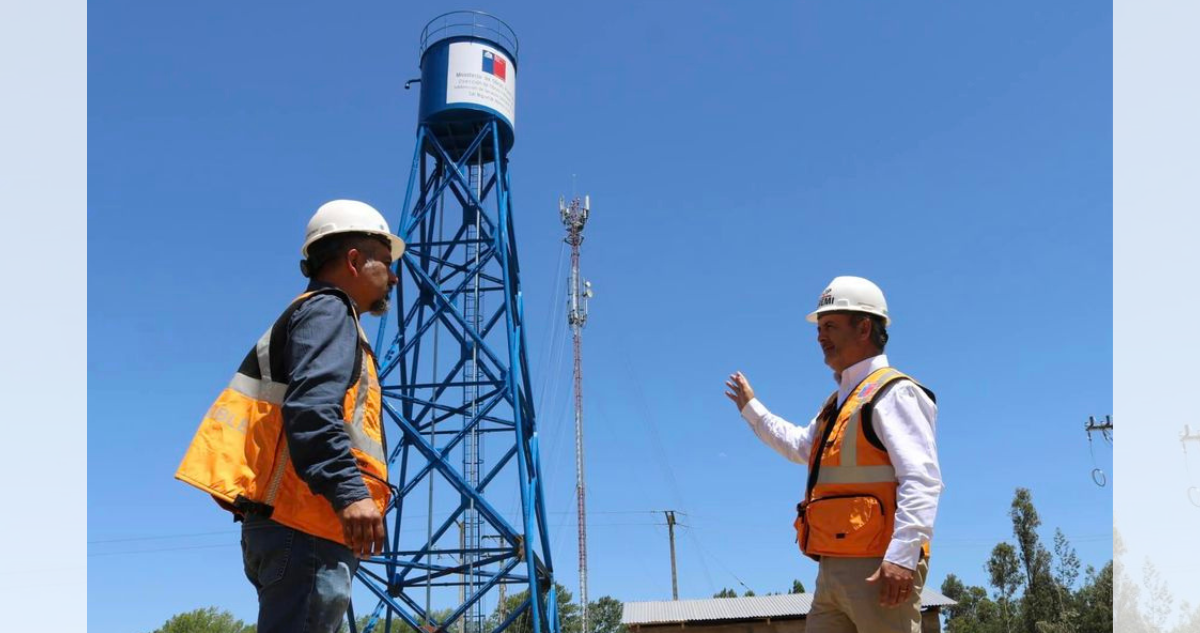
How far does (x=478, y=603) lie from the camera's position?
15.9 metres

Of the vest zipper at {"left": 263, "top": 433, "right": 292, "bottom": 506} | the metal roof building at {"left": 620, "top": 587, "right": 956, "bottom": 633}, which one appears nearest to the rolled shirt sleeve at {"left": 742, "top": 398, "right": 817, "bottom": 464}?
the vest zipper at {"left": 263, "top": 433, "right": 292, "bottom": 506}

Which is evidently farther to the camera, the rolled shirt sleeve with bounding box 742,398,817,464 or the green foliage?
the green foliage

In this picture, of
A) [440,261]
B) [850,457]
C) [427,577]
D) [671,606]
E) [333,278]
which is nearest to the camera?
[333,278]

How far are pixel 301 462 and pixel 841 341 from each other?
2.33 m

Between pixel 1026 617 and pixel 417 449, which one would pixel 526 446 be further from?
pixel 1026 617

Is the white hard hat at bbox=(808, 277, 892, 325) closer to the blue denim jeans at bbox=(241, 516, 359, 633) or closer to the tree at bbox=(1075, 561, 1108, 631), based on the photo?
the blue denim jeans at bbox=(241, 516, 359, 633)

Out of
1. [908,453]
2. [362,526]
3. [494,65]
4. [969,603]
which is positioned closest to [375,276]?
[362,526]

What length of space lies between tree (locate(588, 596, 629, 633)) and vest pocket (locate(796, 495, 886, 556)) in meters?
45.8

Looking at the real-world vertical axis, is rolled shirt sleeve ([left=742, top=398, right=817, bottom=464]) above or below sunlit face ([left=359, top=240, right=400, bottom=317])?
below

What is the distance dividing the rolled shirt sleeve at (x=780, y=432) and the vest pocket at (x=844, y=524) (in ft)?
1.52

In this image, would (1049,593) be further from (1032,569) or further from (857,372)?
(857,372)

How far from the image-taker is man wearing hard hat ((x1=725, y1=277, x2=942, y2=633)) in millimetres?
3385

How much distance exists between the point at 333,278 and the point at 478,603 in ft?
44.3
